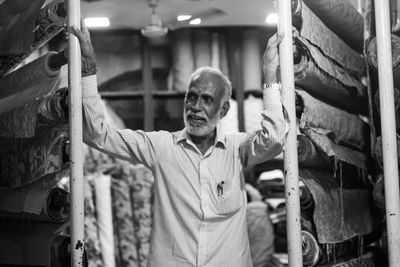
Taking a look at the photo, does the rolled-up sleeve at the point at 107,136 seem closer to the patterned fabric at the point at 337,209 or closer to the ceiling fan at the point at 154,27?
the patterned fabric at the point at 337,209

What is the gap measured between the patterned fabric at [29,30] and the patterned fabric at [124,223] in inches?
76.4

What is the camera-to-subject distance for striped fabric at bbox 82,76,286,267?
7.65ft

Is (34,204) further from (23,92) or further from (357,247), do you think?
(357,247)

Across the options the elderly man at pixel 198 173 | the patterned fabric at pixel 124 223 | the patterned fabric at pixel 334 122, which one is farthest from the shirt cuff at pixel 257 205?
the elderly man at pixel 198 173

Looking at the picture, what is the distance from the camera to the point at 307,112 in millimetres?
2158

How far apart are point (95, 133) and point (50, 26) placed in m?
0.44

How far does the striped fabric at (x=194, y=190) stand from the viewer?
2.33 metres

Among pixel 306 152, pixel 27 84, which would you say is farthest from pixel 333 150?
pixel 27 84

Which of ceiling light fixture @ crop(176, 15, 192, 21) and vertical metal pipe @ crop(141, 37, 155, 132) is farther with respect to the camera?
vertical metal pipe @ crop(141, 37, 155, 132)

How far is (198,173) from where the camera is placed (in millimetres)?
2430

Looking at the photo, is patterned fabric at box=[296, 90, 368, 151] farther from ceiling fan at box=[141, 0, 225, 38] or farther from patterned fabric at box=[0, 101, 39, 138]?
ceiling fan at box=[141, 0, 225, 38]

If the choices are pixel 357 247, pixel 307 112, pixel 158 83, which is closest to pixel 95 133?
pixel 307 112

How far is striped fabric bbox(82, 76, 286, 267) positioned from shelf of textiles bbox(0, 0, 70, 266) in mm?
210

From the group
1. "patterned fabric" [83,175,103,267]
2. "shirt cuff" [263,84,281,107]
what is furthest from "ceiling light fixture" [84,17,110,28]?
"shirt cuff" [263,84,281,107]
